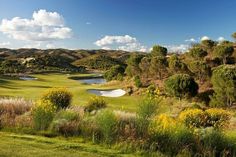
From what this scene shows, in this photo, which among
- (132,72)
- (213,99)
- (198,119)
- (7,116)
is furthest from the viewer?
(132,72)

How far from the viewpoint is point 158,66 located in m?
46.4

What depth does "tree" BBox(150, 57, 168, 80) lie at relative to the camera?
4591cm

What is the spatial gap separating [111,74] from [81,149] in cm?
5105

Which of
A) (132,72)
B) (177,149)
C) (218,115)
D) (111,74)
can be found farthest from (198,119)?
(111,74)

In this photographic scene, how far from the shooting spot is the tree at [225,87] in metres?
33.0

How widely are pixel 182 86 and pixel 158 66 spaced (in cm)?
1065

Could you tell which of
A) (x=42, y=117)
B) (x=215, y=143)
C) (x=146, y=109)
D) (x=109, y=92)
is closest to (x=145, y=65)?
(x=109, y=92)

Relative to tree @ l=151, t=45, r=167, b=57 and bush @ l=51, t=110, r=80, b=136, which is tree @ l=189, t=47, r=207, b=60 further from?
bush @ l=51, t=110, r=80, b=136

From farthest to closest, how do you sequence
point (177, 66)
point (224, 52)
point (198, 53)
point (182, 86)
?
point (198, 53), point (224, 52), point (177, 66), point (182, 86)

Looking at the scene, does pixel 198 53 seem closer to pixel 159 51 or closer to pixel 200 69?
pixel 200 69

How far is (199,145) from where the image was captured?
1091 cm

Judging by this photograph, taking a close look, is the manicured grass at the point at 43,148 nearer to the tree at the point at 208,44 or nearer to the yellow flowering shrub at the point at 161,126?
the yellow flowering shrub at the point at 161,126

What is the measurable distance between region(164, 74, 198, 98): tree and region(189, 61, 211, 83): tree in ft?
14.2

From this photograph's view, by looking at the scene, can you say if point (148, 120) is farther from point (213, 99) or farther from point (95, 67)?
point (95, 67)
